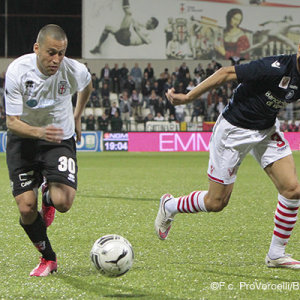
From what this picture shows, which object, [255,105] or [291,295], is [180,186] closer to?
[255,105]

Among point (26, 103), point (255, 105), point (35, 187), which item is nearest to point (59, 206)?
point (35, 187)

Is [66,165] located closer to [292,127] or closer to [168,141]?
[168,141]

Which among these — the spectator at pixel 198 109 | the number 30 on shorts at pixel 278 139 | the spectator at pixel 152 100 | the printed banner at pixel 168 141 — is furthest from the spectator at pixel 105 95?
the number 30 on shorts at pixel 278 139

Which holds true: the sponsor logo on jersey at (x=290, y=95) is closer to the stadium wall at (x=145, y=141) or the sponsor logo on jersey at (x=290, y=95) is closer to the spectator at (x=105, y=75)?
the stadium wall at (x=145, y=141)

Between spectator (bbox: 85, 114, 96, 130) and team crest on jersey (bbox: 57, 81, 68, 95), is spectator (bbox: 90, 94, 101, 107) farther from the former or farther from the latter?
team crest on jersey (bbox: 57, 81, 68, 95)

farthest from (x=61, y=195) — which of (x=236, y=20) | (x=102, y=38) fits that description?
(x=236, y=20)

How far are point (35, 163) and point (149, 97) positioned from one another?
22.4 meters

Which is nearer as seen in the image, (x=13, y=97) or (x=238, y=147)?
(x=13, y=97)

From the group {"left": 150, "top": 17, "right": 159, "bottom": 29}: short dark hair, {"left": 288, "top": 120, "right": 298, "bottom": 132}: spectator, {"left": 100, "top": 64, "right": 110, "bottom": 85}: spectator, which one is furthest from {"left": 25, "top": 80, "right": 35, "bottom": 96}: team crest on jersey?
{"left": 150, "top": 17, "right": 159, "bottom": 29}: short dark hair

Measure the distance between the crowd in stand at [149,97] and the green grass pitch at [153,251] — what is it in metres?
14.9

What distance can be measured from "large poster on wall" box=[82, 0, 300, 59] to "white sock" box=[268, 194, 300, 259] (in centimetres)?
2458

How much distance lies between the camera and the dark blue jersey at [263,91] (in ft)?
15.8

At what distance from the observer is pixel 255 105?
16.7 feet

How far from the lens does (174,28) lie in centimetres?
2944
